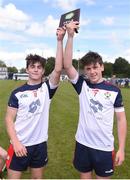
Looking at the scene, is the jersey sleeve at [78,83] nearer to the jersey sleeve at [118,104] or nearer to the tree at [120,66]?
the jersey sleeve at [118,104]

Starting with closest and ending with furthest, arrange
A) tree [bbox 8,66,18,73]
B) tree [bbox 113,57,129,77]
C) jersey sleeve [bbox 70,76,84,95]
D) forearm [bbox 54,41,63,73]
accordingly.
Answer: forearm [bbox 54,41,63,73] < jersey sleeve [bbox 70,76,84,95] < tree [bbox 113,57,129,77] < tree [bbox 8,66,18,73]

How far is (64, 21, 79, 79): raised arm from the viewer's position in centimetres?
569

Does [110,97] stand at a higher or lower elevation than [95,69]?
lower

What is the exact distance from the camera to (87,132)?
5.88 metres

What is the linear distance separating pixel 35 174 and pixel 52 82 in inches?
50.0

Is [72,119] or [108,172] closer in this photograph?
[108,172]

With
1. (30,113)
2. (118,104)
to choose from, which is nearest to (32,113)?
(30,113)

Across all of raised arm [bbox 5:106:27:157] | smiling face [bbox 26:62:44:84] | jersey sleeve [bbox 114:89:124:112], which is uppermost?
smiling face [bbox 26:62:44:84]

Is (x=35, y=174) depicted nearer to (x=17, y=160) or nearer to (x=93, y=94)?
(x=17, y=160)

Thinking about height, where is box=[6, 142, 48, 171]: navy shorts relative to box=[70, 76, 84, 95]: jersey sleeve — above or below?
below

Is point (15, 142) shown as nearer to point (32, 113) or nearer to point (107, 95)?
point (32, 113)

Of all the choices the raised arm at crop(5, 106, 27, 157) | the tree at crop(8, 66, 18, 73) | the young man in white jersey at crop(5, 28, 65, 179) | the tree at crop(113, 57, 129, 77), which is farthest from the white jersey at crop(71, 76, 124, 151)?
the tree at crop(8, 66, 18, 73)

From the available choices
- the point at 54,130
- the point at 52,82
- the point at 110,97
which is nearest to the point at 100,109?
the point at 110,97

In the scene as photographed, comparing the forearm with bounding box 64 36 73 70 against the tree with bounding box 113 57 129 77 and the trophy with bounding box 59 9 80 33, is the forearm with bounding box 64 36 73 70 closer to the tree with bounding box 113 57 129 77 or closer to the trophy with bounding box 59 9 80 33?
the trophy with bounding box 59 9 80 33
